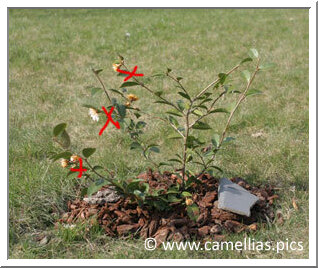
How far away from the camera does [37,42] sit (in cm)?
635

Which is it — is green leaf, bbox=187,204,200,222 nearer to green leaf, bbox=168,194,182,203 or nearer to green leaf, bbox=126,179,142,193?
green leaf, bbox=168,194,182,203

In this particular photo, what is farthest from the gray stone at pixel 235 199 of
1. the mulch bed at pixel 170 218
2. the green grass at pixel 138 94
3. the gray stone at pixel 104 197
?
the gray stone at pixel 104 197

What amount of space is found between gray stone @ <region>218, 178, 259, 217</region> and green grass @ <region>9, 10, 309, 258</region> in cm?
19

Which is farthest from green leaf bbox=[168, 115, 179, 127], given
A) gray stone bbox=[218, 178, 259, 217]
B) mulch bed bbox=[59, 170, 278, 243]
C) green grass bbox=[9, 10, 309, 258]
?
green grass bbox=[9, 10, 309, 258]

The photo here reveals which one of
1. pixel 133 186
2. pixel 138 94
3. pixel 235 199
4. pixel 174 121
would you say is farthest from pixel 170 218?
pixel 138 94

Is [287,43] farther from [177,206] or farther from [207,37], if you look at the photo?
[177,206]

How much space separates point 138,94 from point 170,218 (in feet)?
8.38

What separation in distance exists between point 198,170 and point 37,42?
4389 millimetres

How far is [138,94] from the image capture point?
15.5 ft

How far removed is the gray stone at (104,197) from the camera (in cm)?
A: 253

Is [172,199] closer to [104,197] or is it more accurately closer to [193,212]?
[193,212]

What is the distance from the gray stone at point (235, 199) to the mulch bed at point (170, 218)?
8cm

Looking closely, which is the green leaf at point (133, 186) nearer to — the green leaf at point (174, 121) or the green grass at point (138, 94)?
the green grass at point (138, 94)

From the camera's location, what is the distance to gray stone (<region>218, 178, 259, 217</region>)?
2352mm
